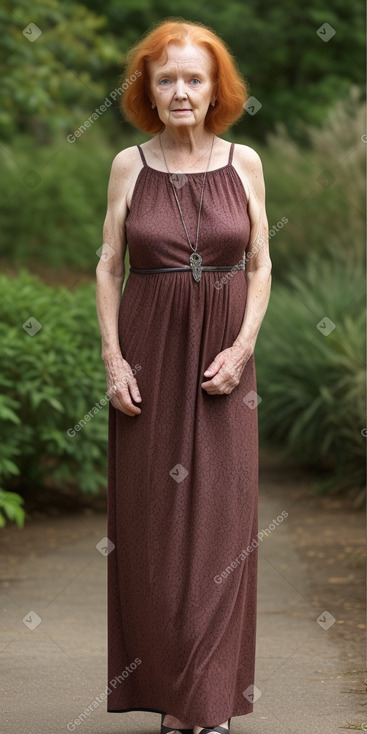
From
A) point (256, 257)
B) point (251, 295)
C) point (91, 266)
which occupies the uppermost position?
point (91, 266)

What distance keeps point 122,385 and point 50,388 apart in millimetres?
A: 3189

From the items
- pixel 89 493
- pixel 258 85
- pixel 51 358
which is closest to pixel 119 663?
pixel 51 358

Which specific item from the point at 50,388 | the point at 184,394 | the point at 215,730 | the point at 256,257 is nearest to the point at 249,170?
the point at 256,257

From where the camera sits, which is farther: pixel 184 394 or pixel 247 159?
pixel 247 159

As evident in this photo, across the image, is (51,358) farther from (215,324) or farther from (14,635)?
(215,324)

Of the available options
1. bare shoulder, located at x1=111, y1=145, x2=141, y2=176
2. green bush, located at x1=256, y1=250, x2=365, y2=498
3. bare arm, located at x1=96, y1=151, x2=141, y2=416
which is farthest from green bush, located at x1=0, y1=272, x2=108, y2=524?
bare shoulder, located at x1=111, y1=145, x2=141, y2=176

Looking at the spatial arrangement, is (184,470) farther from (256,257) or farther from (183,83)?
(183,83)

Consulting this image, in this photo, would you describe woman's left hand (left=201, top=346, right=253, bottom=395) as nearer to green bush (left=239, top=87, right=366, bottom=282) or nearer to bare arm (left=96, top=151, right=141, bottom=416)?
bare arm (left=96, top=151, right=141, bottom=416)

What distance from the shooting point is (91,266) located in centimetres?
1414

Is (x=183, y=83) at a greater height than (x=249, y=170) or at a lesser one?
greater

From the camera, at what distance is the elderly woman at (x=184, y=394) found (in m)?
3.86

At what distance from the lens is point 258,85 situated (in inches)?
895

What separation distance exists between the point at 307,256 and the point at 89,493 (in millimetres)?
5589

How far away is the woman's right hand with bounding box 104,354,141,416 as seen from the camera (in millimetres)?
3891
